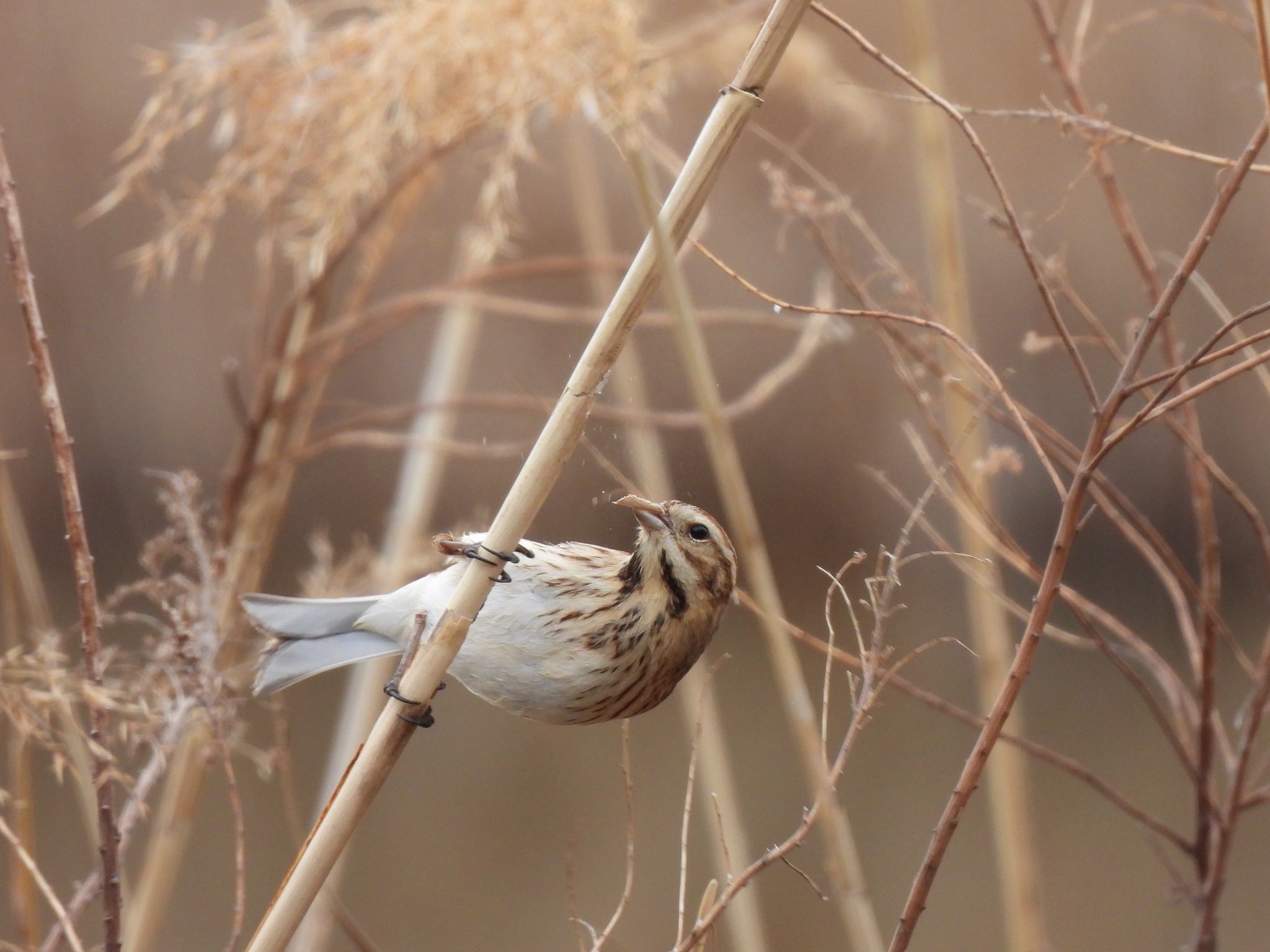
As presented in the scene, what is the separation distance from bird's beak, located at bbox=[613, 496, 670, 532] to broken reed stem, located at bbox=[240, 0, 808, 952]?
0.53ft

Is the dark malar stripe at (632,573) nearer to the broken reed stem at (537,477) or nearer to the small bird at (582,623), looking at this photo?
the small bird at (582,623)

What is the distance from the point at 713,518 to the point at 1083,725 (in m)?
4.88

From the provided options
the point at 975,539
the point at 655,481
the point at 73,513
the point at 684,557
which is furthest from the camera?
the point at 975,539

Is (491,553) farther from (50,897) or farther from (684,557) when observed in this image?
(50,897)

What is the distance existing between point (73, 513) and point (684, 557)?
1.77ft

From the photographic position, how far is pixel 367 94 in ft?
5.18

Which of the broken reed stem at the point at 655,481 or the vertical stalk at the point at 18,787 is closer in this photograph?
the broken reed stem at the point at 655,481

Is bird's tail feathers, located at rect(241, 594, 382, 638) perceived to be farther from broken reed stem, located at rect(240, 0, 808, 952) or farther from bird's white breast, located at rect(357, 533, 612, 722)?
broken reed stem, located at rect(240, 0, 808, 952)

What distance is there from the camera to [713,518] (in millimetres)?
1161

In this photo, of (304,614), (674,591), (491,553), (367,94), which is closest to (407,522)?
(304,614)

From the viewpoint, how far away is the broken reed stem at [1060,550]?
2.86ft

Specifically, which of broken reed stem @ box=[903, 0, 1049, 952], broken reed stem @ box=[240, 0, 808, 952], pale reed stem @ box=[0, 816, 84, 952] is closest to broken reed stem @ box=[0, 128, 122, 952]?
pale reed stem @ box=[0, 816, 84, 952]

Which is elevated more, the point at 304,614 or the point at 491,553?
the point at 491,553

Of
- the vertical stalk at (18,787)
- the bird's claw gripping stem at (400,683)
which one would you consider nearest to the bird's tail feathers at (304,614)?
the vertical stalk at (18,787)
